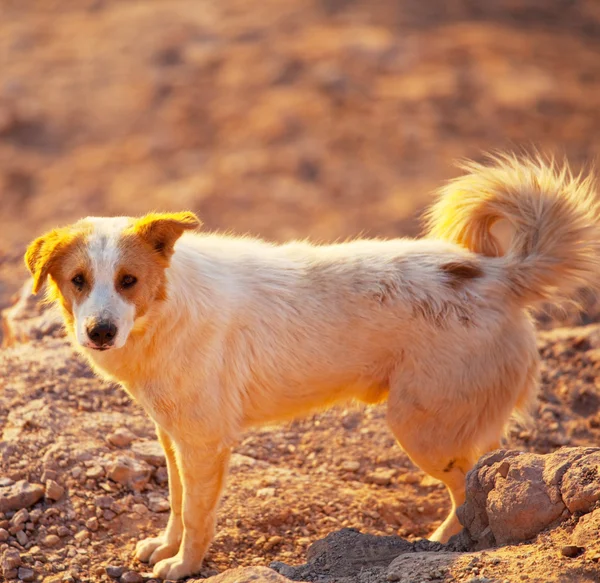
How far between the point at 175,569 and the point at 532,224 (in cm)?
297

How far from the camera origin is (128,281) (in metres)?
4.41

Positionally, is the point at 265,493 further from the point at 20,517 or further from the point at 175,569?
the point at 20,517

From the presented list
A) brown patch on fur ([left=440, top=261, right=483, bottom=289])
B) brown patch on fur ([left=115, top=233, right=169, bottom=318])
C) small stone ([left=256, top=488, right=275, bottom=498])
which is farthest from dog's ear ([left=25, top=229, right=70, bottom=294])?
brown patch on fur ([left=440, top=261, right=483, bottom=289])

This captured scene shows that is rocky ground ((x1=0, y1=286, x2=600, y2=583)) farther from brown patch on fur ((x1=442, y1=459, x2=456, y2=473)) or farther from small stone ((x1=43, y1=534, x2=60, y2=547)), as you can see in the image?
brown patch on fur ((x1=442, y1=459, x2=456, y2=473))

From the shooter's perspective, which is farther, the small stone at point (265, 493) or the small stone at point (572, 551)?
the small stone at point (265, 493)

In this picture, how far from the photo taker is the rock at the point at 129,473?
17.9 ft

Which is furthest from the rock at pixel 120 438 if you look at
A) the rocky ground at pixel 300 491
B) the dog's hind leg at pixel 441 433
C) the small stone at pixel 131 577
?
the dog's hind leg at pixel 441 433

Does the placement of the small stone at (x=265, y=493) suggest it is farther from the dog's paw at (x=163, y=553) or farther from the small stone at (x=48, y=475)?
the small stone at (x=48, y=475)

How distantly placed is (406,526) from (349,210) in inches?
266

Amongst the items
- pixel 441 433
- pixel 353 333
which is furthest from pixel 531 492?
pixel 353 333

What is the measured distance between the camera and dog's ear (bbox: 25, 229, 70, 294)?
4.45 m

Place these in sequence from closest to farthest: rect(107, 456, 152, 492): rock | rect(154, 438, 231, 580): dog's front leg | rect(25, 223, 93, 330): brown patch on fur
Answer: rect(25, 223, 93, 330): brown patch on fur → rect(154, 438, 231, 580): dog's front leg → rect(107, 456, 152, 492): rock

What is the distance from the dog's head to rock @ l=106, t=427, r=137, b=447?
1.40 m

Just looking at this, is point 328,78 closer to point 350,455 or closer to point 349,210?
point 349,210
